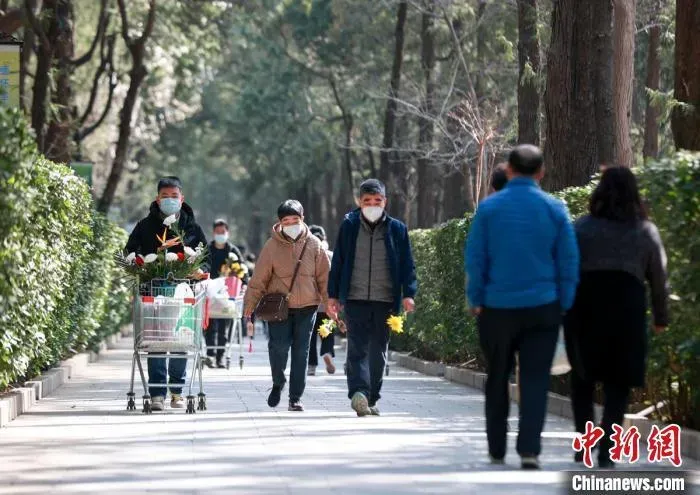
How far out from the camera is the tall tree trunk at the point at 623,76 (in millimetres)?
21000

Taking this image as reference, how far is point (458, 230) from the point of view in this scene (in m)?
22.2

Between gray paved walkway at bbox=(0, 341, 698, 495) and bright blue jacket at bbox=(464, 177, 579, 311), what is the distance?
112 centimetres

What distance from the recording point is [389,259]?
15.3m

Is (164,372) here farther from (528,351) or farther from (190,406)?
(528,351)

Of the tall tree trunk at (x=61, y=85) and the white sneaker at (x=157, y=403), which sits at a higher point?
the tall tree trunk at (x=61, y=85)

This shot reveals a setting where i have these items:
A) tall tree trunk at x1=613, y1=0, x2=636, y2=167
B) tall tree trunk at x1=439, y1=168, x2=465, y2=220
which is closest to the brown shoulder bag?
tall tree trunk at x1=613, y1=0, x2=636, y2=167

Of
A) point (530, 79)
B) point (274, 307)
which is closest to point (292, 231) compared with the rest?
point (274, 307)

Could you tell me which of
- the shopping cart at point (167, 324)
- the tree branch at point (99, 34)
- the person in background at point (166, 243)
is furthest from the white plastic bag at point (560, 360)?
the tree branch at point (99, 34)

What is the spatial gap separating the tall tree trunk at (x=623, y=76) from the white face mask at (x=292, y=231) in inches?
223

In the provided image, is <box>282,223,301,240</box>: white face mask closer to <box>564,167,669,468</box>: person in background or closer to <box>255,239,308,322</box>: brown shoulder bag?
<box>255,239,308,322</box>: brown shoulder bag

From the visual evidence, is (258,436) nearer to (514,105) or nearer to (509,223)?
(509,223)

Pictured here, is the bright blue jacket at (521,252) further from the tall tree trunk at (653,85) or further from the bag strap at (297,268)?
the tall tree trunk at (653,85)

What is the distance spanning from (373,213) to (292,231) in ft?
4.10

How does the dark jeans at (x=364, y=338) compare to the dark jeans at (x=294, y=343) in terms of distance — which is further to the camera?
the dark jeans at (x=294, y=343)
